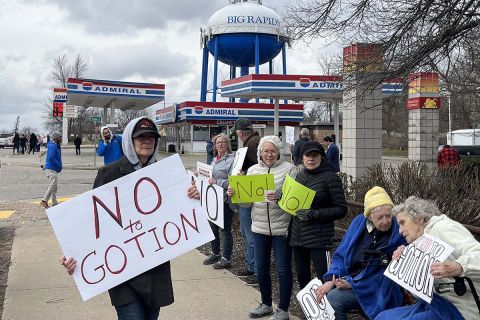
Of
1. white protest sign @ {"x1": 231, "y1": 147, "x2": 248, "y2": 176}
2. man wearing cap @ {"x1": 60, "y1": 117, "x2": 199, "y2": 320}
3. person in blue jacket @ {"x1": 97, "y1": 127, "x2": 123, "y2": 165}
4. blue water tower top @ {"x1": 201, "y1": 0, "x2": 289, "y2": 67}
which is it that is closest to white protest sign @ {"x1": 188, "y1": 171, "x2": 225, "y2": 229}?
white protest sign @ {"x1": 231, "y1": 147, "x2": 248, "y2": 176}

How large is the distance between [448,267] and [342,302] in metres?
1.48

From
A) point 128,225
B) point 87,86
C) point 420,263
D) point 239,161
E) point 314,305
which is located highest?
point 87,86

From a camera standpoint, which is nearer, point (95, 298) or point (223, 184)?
point (95, 298)

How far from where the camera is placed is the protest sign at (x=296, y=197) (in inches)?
185

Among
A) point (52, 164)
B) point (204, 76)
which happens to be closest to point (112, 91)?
point (204, 76)

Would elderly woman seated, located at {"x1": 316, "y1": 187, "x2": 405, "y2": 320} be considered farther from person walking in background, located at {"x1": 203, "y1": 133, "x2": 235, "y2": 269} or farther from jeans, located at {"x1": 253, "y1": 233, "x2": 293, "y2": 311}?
person walking in background, located at {"x1": 203, "y1": 133, "x2": 235, "y2": 269}

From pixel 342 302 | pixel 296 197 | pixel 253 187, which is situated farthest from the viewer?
pixel 253 187

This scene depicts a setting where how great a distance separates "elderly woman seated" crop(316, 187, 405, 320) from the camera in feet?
13.1

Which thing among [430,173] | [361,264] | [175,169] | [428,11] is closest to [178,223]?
[175,169]

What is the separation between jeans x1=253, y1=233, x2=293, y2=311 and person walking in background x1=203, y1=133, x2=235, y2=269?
1.39 m

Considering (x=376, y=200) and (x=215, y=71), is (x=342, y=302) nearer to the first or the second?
(x=376, y=200)

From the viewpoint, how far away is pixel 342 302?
4.19 m

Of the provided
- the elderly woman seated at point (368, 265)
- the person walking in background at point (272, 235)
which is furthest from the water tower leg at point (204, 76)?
the elderly woman seated at point (368, 265)

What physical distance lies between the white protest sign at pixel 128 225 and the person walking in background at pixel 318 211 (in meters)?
1.38
